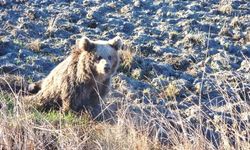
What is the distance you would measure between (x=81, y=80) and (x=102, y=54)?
0.40m

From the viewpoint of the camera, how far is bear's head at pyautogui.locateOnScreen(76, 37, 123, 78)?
7027 millimetres

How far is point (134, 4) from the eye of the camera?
1091cm

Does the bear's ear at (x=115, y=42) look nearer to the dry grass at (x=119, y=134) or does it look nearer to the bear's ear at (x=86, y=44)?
the bear's ear at (x=86, y=44)

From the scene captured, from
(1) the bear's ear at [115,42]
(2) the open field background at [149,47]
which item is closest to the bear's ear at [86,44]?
(1) the bear's ear at [115,42]

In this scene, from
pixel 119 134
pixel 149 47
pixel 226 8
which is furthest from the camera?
pixel 226 8

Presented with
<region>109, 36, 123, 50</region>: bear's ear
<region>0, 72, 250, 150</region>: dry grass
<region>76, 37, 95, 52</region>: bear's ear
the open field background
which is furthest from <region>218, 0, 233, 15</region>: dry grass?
<region>0, 72, 250, 150</region>: dry grass

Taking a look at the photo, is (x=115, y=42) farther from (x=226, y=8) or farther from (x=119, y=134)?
(x=226, y=8)

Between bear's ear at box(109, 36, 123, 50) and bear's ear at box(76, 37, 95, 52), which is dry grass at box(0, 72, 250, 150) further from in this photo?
bear's ear at box(109, 36, 123, 50)

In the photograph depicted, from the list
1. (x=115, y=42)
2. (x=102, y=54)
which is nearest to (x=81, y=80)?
(x=102, y=54)

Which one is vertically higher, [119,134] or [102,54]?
[102,54]

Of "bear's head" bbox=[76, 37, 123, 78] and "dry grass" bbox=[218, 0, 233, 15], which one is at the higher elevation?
"bear's head" bbox=[76, 37, 123, 78]

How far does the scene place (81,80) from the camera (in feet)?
23.6

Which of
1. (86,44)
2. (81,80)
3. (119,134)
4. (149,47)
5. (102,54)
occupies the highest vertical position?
(86,44)

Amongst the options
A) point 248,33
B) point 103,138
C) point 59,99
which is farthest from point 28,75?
point 248,33
